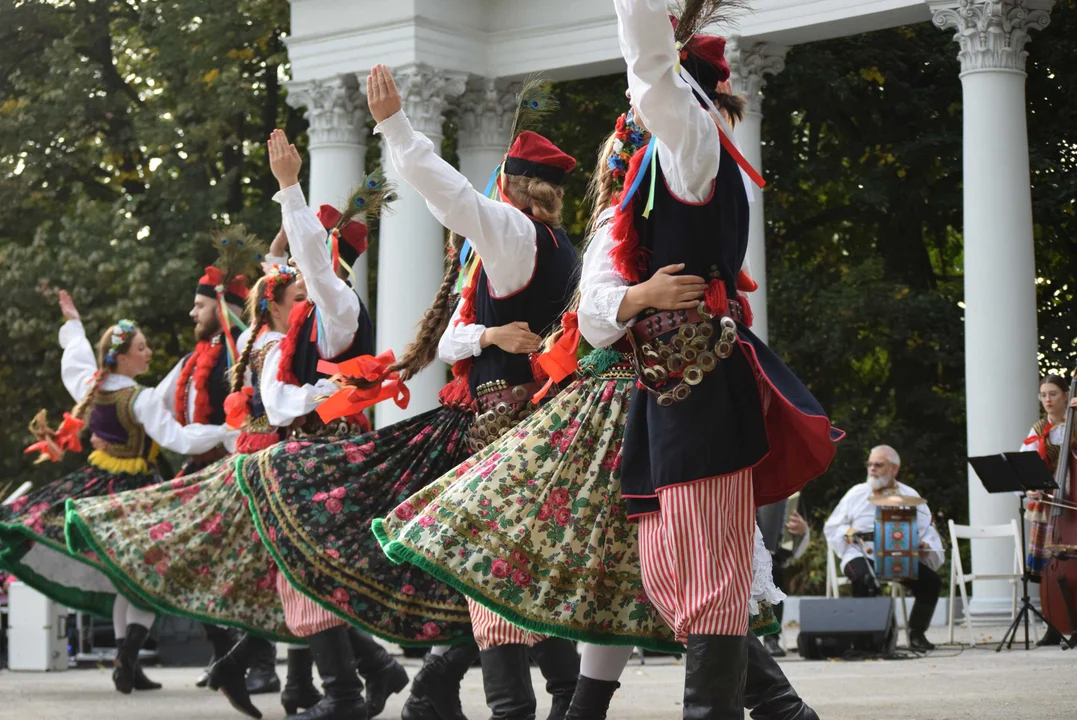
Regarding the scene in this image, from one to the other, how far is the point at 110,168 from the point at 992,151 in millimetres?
11521

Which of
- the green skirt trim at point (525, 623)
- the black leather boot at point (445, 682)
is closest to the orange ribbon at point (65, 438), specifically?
the black leather boot at point (445, 682)

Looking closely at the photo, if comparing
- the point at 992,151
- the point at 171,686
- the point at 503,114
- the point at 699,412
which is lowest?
the point at 171,686

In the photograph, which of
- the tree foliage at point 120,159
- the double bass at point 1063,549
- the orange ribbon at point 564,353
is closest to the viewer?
the orange ribbon at point 564,353

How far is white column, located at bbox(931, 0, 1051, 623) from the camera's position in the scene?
42.8 feet

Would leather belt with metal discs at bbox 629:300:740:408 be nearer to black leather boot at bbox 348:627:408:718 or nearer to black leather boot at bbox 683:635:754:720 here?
black leather boot at bbox 683:635:754:720

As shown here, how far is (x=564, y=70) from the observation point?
634 inches

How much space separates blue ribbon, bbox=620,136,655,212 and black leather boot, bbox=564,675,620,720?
1.18 meters

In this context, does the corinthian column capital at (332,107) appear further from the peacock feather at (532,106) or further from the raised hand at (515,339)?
the raised hand at (515,339)

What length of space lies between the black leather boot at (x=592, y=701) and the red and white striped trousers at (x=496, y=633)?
0.49m

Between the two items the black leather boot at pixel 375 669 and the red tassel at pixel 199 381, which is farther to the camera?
the red tassel at pixel 199 381

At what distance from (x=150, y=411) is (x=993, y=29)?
7.48 meters

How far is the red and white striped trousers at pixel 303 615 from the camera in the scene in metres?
6.06

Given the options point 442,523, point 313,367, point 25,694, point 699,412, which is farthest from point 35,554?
point 699,412

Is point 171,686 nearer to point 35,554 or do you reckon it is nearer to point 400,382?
point 35,554
